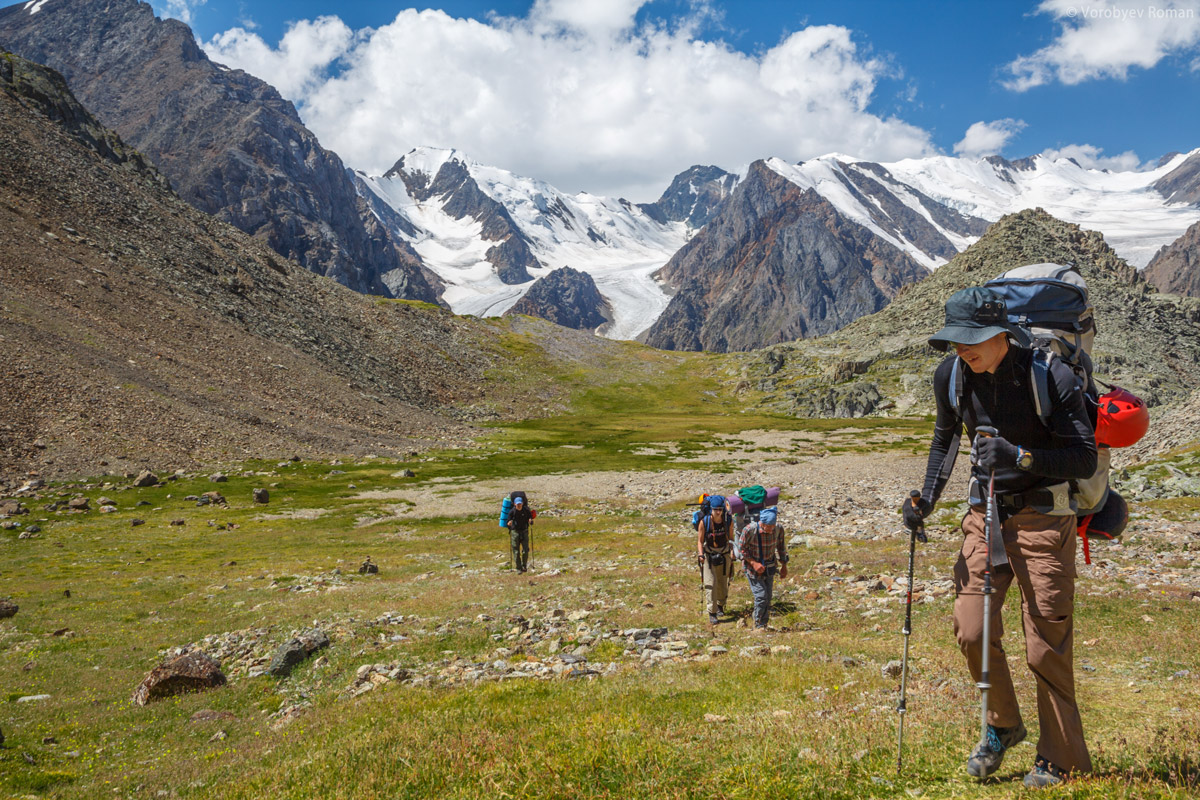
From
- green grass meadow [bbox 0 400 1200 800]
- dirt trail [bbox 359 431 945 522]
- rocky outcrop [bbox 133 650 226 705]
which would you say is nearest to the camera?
green grass meadow [bbox 0 400 1200 800]

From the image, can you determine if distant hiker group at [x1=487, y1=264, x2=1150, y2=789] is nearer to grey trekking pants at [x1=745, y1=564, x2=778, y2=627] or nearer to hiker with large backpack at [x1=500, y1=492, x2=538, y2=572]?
grey trekking pants at [x1=745, y1=564, x2=778, y2=627]

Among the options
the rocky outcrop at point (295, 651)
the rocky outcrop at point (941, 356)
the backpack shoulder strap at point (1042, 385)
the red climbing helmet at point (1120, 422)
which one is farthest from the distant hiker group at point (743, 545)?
the rocky outcrop at point (941, 356)

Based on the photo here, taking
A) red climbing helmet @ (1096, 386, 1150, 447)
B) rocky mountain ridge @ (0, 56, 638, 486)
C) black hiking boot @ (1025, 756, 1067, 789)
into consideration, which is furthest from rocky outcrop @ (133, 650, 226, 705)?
rocky mountain ridge @ (0, 56, 638, 486)

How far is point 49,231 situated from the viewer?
76.1 meters

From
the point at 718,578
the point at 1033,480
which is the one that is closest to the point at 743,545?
the point at 718,578

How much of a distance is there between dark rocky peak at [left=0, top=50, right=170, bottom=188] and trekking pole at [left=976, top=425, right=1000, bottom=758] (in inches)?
5360

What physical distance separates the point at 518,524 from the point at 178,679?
1330 cm

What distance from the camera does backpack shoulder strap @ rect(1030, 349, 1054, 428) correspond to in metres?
6.04

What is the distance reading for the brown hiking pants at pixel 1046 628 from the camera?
6.01 m

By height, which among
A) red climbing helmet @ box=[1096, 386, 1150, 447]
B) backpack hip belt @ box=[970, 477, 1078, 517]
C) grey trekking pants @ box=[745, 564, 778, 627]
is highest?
red climbing helmet @ box=[1096, 386, 1150, 447]

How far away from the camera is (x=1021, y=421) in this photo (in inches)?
252

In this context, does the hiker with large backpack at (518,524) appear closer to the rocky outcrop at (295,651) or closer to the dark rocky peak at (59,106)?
the rocky outcrop at (295,651)

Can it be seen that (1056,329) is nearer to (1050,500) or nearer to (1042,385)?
(1042,385)

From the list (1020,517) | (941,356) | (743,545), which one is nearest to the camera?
(1020,517)
